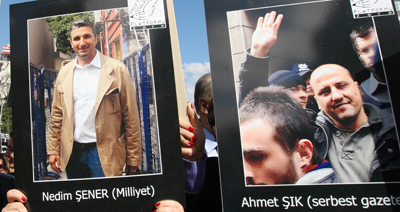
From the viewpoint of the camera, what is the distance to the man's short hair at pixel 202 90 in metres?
2.42

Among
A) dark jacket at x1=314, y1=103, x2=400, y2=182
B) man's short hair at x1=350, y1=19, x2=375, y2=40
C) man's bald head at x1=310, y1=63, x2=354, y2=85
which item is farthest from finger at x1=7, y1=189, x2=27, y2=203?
man's short hair at x1=350, y1=19, x2=375, y2=40

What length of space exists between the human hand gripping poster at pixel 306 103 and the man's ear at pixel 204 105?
24.0 inches

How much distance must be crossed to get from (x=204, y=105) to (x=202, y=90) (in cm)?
15

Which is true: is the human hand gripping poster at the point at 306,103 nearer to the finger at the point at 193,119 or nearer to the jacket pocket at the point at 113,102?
the finger at the point at 193,119

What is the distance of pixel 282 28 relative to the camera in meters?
1.84

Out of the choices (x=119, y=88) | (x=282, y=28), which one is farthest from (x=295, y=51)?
(x=119, y=88)

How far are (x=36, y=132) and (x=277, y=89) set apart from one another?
1726 mm

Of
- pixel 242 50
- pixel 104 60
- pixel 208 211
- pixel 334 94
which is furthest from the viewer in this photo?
pixel 208 211

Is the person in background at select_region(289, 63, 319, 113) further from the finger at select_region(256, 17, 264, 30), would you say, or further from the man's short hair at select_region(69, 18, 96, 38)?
the man's short hair at select_region(69, 18, 96, 38)

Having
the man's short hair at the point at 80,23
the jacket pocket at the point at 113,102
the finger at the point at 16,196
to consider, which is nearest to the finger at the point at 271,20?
the jacket pocket at the point at 113,102

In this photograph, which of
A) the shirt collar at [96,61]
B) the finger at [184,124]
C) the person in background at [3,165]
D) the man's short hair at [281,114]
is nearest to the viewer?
the man's short hair at [281,114]

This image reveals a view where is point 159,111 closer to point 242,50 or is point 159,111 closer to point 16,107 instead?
point 242,50

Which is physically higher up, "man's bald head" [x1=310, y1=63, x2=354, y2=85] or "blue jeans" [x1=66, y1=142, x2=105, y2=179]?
"man's bald head" [x1=310, y1=63, x2=354, y2=85]

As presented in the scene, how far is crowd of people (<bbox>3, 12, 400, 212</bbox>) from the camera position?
1.66m
